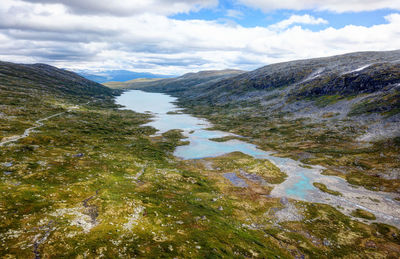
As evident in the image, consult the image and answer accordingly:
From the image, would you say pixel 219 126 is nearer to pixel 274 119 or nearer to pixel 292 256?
pixel 274 119

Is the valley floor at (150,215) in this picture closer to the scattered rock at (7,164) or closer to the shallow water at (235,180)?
the scattered rock at (7,164)

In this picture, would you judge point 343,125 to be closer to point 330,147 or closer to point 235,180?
point 330,147

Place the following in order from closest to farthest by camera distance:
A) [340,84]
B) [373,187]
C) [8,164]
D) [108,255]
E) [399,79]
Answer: [108,255] → [8,164] → [373,187] → [399,79] → [340,84]

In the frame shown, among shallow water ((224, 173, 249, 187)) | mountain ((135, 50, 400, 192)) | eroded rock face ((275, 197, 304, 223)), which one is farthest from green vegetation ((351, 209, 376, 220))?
shallow water ((224, 173, 249, 187))

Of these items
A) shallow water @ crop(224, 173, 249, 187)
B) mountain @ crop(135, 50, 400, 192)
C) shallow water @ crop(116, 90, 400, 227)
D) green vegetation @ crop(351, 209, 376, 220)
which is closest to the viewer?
green vegetation @ crop(351, 209, 376, 220)

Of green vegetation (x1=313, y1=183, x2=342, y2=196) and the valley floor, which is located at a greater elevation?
the valley floor

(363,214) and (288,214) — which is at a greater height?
(363,214)

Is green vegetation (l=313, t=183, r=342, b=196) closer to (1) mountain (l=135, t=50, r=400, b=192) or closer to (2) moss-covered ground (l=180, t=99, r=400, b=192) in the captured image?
(2) moss-covered ground (l=180, t=99, r=400, b=192)

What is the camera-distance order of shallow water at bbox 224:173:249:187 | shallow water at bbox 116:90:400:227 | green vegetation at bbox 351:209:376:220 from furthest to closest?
shallow water at bbox 224:173:249:187 < shallow water at bbox 116:90:400:227 < green vegetation at bbox 351:209:376:220

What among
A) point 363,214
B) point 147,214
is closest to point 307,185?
point 363,214

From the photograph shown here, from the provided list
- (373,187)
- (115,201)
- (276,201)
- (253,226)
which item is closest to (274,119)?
(373,187)

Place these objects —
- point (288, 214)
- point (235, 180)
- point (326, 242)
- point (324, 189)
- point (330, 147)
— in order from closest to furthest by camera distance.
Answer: point (326, 242), point (288, 214), point (324, 189), point (235, 180), point (330, 147)
